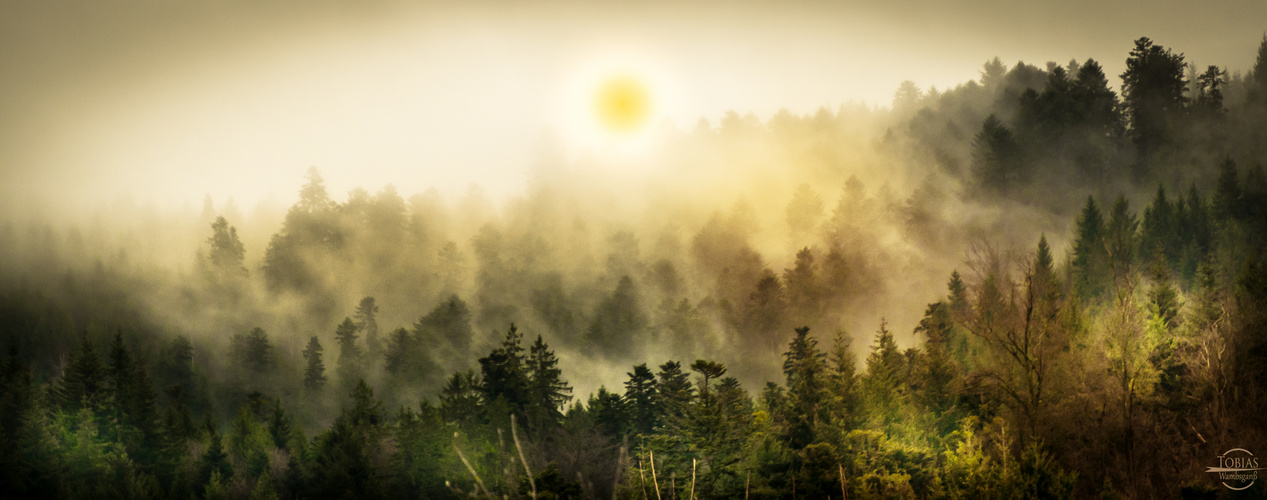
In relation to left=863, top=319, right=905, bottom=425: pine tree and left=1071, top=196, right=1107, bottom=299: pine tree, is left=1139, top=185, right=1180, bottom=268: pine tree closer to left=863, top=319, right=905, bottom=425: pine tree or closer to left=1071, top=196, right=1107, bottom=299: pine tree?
left=1071, top=196, right=1107, bottom=299: pine tree

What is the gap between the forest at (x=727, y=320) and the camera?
35.1 meters

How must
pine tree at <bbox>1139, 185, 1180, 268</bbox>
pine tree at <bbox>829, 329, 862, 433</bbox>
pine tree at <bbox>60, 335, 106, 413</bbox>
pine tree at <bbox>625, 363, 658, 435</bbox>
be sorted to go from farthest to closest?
1. pine tree at <bbox>1139, 185, 1180, 268</bbox>
2. pine tree at <bbox>60, 335, 106, 413</bbox>
3. pine tree at <bbox>625, 363, 658, 435</bbox>
4. pine tree at <bbox>829, 329, 862, 433</bbox>

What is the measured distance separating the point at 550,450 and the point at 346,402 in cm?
6285

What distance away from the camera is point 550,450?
65.7 m

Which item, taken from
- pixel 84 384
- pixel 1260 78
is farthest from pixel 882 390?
pixel 1260 78

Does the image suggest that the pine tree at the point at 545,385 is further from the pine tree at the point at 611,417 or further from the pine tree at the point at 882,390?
the pine tree at the point at 882,390

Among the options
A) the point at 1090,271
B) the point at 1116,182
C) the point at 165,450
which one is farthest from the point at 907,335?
the point at 165,450

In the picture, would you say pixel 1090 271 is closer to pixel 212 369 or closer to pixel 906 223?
pixel 906 223

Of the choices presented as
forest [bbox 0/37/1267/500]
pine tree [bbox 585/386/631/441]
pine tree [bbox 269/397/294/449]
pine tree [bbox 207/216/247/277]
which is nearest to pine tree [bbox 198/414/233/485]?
forest [bbox 0/37/1267/500]
